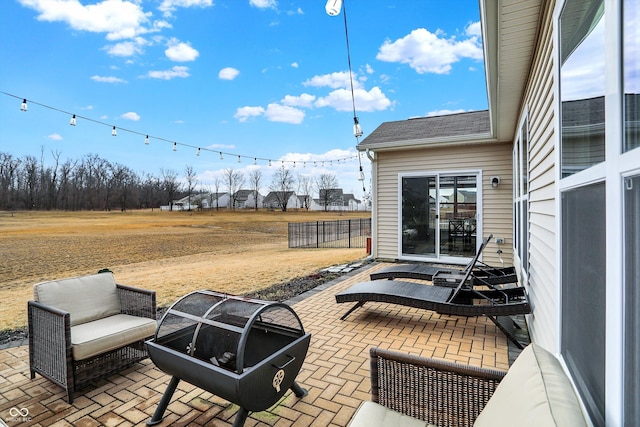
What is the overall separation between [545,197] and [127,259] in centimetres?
1300

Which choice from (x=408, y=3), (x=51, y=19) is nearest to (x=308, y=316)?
(x=408, y=3)

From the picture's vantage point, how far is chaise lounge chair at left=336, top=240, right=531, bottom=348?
132 inches

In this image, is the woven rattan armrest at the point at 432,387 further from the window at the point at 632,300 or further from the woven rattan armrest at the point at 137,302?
the woven rattan armrest at the point at 137,302

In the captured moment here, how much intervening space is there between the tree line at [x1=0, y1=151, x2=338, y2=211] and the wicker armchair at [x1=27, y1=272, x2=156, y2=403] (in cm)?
2110

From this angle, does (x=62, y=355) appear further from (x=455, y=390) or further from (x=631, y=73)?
(x=631, y=73)

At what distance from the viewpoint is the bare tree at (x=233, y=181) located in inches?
1671

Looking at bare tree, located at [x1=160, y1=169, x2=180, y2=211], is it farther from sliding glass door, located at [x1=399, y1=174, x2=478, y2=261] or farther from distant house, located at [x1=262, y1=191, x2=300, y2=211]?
sliding glass door, located at [x1=399, y1=174, x2=478, y2=261]

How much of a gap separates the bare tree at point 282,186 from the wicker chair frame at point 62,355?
132 feet

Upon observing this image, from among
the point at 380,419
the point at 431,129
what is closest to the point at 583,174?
the point at 380,419

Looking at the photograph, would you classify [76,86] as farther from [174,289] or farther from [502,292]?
[502,292]

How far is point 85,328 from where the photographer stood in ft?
8.95

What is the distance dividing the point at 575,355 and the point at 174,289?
6.21m

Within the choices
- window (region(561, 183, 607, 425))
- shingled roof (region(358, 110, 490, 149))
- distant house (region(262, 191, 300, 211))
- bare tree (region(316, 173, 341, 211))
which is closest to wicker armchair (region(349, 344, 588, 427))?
window (region(561, 183, 607, 425))

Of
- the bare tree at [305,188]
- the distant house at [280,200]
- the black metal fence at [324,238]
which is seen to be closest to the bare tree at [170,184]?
the distant house at [280,200]
